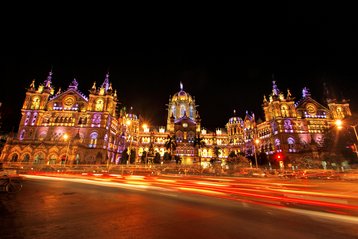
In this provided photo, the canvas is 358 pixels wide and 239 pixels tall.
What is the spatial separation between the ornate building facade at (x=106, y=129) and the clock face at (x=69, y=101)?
0.24 meters

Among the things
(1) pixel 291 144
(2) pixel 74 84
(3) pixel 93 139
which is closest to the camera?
(3) pixel 93 139

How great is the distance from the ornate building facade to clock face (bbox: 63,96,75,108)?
9.4 inches

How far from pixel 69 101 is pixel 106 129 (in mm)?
17393

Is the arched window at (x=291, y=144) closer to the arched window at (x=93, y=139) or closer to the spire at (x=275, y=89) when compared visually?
the spire at (x=275, y=89)

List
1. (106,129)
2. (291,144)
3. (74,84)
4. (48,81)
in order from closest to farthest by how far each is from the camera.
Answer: (106,129)
(291,144)
(48,81)
(74,84)

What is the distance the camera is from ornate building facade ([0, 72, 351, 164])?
50.6 metres

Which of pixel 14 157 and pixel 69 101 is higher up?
pixel 69 101

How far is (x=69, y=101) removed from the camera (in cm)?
6206

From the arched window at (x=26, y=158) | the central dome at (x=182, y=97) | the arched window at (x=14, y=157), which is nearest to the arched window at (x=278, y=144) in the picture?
the central dome at (x=182, y=97)

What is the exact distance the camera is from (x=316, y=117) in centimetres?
6781

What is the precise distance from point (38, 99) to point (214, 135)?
75512 mm

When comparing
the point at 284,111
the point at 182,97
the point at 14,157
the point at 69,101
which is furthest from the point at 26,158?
the point at 284,111

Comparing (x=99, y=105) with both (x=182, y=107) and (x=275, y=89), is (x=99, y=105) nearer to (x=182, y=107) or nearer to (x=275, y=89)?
(x=182, y=107)

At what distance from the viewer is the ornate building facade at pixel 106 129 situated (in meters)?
50.6
